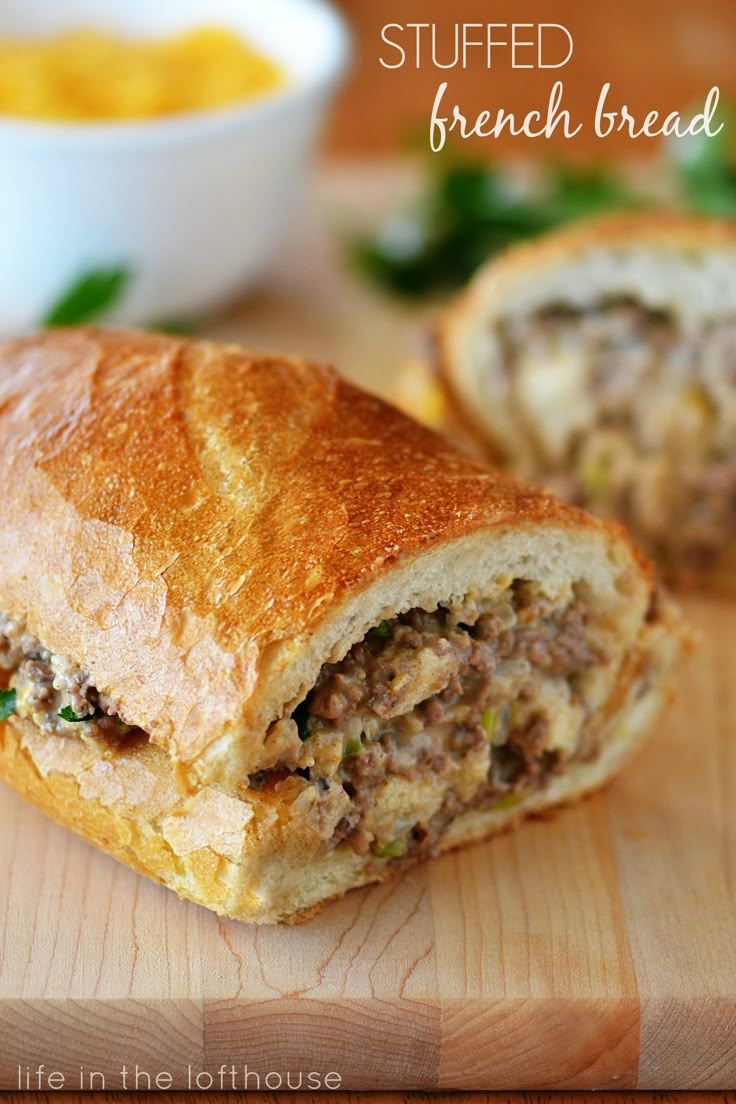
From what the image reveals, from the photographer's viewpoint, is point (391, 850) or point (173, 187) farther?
point (173, 187)

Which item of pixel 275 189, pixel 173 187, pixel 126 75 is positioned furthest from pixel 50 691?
pixel 126 75

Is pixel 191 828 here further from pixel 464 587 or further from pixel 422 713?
pixel 464 587

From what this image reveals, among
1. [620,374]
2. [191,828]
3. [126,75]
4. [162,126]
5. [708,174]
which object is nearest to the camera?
[191,828]

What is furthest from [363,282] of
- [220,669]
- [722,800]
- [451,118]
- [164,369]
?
[220,669]

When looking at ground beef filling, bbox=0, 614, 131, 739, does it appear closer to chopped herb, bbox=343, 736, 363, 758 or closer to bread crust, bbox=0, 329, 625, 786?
bread crust, bbox=0, 329, 625, 786

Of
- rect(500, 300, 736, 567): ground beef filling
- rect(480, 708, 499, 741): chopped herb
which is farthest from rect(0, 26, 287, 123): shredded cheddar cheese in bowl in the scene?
rect(480, 708, 499, 741): chopped herb

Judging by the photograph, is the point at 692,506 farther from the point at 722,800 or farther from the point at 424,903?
the point at 424,903
